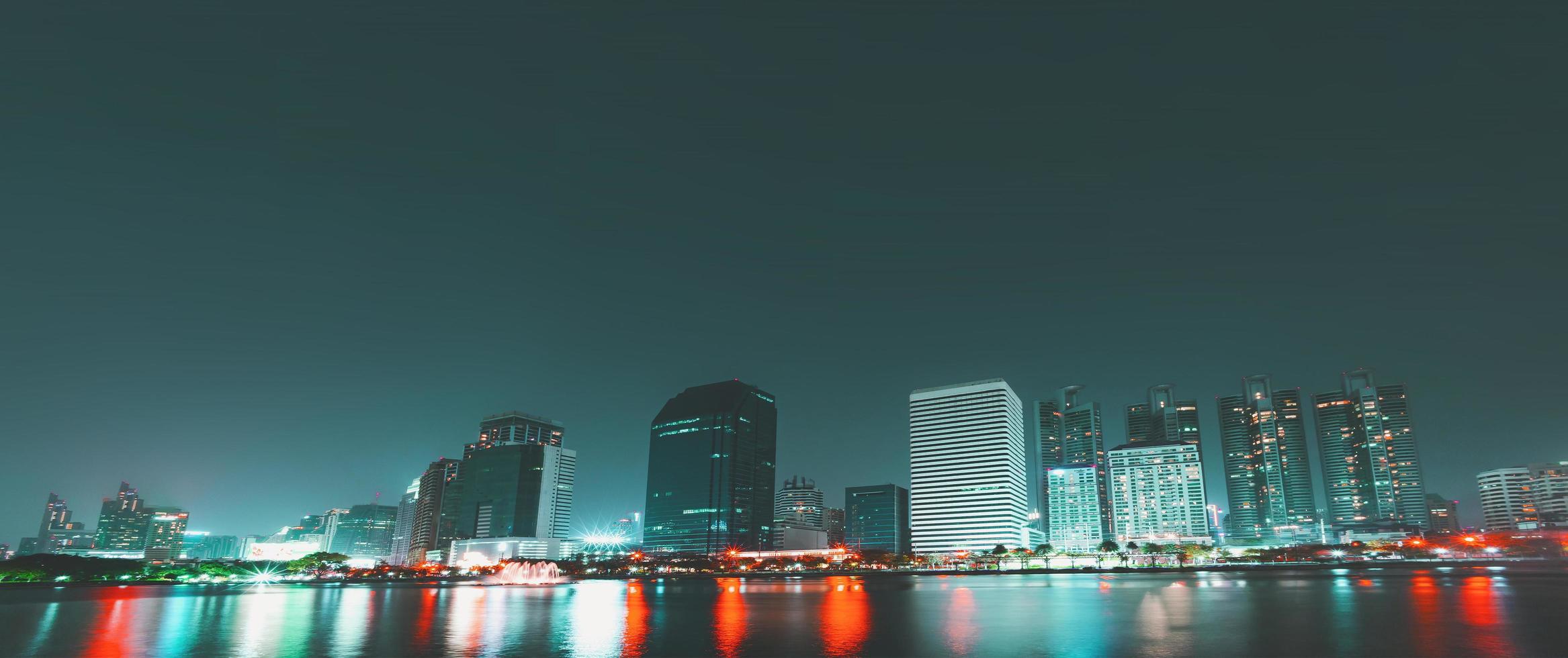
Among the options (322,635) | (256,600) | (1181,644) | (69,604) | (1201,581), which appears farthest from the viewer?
(1201,581)

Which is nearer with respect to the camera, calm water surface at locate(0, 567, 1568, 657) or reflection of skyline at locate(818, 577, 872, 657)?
calm water surface at locate(0, 567, 1568, 657)

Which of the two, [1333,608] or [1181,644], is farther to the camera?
[1333,608]

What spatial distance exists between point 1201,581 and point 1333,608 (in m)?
93.1

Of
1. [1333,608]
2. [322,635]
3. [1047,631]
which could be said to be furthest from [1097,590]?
[322,635]

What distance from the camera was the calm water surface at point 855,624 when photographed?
2207 inches

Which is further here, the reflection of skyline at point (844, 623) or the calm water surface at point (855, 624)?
the reflection of skyline at point (844, 623)

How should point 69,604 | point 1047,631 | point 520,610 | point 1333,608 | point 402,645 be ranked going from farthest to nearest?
point 69,604 → point 520,610 → point 1333,608 → point 1047,631 → point 402,645

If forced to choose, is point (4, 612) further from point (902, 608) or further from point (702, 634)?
point (902, 608)

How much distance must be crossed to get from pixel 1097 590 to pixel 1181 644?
81.4 metres

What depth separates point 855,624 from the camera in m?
74.4

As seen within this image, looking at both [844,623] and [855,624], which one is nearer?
[855,624]

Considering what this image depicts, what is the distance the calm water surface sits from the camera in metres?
56.1

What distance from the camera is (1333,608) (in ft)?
274

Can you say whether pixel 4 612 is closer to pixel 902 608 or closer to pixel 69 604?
pixel 69 604
